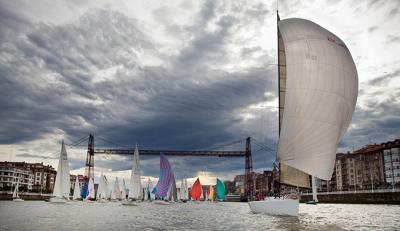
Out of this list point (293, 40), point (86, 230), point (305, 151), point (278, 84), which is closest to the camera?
point (86, 230)

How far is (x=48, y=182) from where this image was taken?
13000 cm

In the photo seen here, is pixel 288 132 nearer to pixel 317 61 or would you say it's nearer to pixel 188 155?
pixel 317 61

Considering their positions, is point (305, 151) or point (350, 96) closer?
point (305, 151)

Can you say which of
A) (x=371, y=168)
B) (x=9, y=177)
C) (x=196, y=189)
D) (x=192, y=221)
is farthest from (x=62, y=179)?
(x=371, y=168)

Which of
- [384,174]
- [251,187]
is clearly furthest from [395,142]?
[251,187]

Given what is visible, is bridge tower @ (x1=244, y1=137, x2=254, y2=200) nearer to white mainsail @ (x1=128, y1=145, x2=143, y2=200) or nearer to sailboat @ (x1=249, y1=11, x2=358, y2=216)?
white mainsail @ (x1=128, y1=145, x2=143, y2=200)

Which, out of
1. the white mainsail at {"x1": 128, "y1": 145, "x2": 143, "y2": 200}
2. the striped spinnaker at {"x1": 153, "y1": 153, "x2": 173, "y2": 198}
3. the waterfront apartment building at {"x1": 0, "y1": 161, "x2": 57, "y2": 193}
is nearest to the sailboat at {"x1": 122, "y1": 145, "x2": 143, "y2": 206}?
the white mainsail at {"x1": 128, "y1": 145, "x2": 143, "y2": 200}

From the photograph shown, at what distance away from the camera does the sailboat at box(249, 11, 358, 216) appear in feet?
66.0

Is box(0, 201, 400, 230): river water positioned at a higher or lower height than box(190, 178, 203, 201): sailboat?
lower

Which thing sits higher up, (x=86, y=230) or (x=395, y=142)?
(x=395, y=142)

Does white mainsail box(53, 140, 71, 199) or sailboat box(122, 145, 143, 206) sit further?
white mainsail box(53, 140, 71, 199)

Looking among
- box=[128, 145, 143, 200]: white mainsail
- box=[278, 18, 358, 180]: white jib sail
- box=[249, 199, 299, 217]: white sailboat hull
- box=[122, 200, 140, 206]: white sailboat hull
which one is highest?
box=[278, 18, 358, 180]: white jib sail

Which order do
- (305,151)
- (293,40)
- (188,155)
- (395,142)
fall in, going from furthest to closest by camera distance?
(188,155)
(395,142)
(293,40)
(305,151)

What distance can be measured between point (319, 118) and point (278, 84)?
370 centimetres
